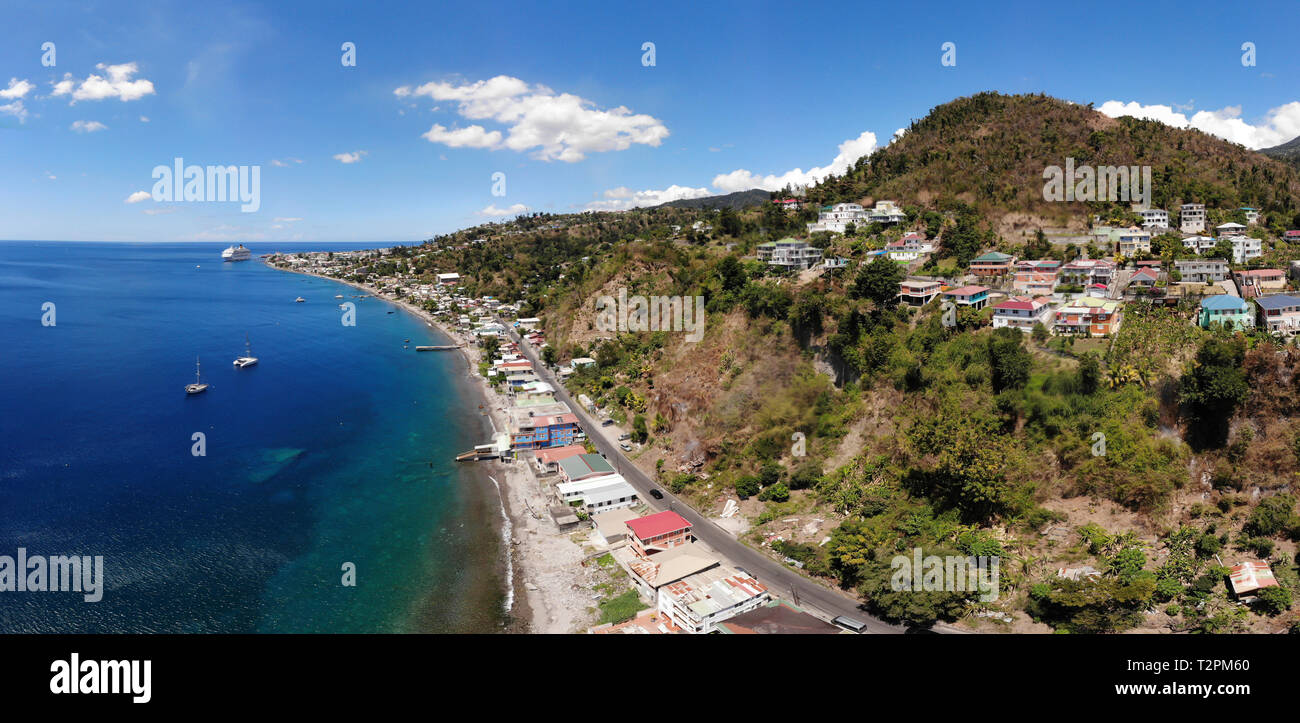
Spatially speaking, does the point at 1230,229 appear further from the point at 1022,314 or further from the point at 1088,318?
the point at 1022,314

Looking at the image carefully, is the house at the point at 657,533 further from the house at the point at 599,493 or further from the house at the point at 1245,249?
the house at the point at 1245,249

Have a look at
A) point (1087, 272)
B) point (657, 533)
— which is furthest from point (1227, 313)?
point (657, 533)

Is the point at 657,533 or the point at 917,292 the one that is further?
the point at 917,292

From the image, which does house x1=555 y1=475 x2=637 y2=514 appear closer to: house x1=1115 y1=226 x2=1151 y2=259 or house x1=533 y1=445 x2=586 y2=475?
house x1=533 y1=445 x2=586 y2=475

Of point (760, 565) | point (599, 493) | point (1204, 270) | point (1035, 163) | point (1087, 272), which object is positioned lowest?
point (760, 565)
